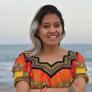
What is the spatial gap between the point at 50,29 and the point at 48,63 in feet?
0.87

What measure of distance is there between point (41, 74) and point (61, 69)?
0.16 m

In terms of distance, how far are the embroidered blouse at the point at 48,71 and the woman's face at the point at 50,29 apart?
0.17 m

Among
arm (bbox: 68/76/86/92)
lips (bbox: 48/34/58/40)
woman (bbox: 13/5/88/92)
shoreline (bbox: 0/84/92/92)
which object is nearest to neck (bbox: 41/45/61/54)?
woman (bbox: 13/5/88/92)

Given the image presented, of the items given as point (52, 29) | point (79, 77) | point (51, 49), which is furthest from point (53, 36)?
point (79, 77)

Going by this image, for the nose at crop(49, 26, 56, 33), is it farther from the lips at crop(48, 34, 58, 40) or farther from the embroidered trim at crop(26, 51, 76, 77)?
the embroidered trim at crop(26, 51, 76, 77)

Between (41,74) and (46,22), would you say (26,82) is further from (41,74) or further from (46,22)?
(46,22)

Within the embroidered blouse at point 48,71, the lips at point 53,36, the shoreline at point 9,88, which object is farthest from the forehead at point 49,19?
the shoreline at point 9,88

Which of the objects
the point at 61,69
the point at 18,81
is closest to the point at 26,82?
the point at 18,81

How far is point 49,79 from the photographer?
3.06 meters

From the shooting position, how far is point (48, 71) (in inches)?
122

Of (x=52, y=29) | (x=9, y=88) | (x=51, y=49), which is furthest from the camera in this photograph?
(x=9, y=88)

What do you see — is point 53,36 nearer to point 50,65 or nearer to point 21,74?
point 50,65

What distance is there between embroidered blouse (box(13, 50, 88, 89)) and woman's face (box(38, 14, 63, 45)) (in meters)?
0.17

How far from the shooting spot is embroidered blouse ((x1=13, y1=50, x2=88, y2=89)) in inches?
120
